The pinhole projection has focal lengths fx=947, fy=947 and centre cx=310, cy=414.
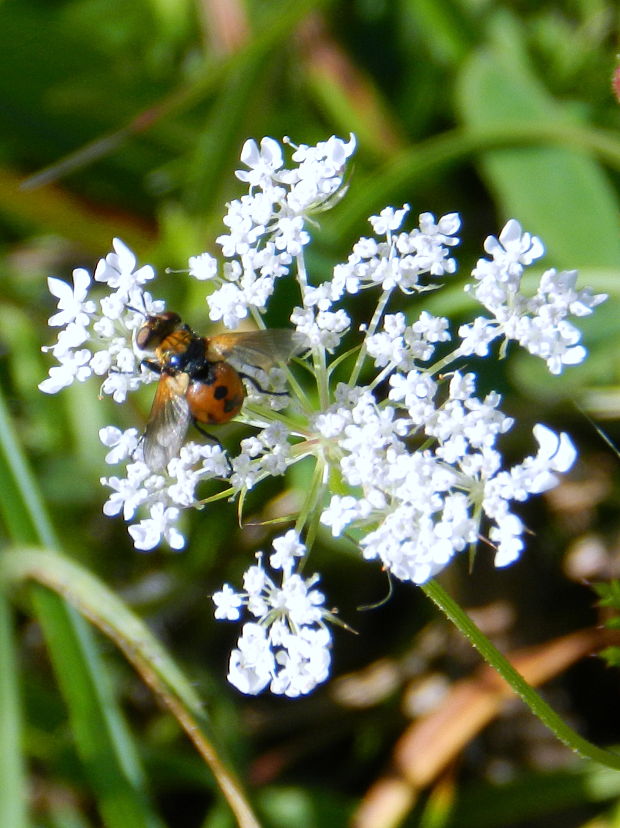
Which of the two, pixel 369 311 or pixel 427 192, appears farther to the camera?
pixel 427 192

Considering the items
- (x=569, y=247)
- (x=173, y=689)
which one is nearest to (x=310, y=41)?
(x=569, y=247)

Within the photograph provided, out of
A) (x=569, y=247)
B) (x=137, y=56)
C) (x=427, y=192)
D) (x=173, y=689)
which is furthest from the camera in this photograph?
(x=137, y=56)

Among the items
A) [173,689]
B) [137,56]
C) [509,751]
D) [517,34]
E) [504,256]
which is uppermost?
[137,56]

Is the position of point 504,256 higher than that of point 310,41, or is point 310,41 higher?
point 310,41

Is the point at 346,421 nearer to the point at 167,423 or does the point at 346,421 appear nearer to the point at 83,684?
the point at 167,423

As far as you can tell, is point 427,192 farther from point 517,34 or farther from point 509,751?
point 509,751

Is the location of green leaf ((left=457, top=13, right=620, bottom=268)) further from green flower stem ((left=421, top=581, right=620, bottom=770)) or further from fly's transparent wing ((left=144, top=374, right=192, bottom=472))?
green flower stem ((left=421, top=581, right=620, bottom=770))

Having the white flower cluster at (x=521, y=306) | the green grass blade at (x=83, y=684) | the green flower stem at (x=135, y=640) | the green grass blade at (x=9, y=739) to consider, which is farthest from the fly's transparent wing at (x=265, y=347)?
the green grass blade at (x=9, y=739)

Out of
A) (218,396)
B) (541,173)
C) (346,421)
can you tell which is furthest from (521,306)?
(541,173)
